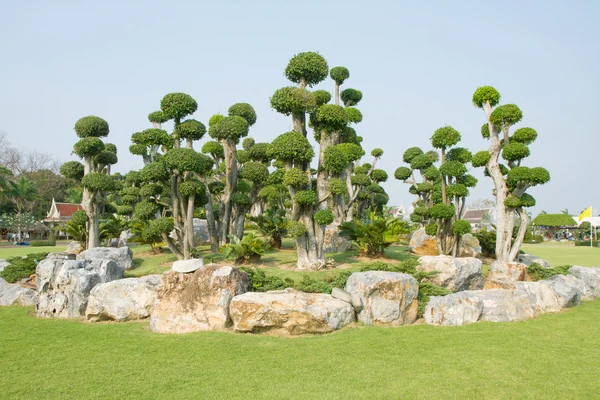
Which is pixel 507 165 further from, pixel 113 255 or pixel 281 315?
pixel 113 255

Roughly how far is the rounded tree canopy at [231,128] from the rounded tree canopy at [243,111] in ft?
3.24

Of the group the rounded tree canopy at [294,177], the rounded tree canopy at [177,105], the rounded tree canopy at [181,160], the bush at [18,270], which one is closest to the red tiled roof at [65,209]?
the bush at [18,270]

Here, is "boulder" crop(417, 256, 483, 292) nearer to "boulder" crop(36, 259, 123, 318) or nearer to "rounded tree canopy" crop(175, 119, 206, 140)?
"boulder" crop(36, 259, 123, 318)

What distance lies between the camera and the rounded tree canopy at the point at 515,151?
14.3m

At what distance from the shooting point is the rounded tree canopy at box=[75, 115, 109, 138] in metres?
17.0

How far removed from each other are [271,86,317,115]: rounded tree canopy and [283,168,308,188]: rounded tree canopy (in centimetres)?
193

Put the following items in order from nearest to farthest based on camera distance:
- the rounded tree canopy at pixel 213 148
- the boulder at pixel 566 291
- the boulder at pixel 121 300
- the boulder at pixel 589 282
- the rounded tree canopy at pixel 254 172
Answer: the boulder at pixel 121 300
the boulder at pixel 566 291
the boulder at pixel 589 282
the rounded tree canopy at pixel 254 172
the rounded tree canopy at pixel 213 148

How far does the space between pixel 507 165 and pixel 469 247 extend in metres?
4.15

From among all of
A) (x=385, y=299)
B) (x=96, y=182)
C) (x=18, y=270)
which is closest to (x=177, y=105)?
(x=96, y=182)

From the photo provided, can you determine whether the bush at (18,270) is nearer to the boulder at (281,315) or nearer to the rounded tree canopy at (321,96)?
the boulder at (281,315)

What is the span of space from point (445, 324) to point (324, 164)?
253 inches

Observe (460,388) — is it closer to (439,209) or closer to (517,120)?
(439,209)

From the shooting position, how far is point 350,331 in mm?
7988

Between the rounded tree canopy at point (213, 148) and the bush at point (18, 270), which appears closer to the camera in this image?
the bush at point (18, 270)
